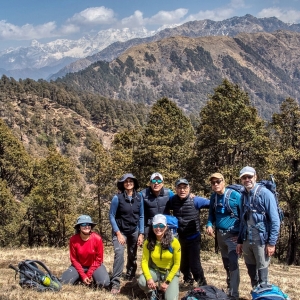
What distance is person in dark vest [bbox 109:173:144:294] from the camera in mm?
7895

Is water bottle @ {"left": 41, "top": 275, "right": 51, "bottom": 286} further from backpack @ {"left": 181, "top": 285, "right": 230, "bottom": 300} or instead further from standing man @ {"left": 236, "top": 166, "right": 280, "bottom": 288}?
standing man @ {"left": 236, "top": 166, "right": 280, "bottom": 288}

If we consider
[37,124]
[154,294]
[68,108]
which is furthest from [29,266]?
[68,108]

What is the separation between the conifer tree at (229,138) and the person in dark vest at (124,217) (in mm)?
11645

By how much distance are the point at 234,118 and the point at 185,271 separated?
12981 millimetres

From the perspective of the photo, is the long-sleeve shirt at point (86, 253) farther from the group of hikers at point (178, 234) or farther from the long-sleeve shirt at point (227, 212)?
the long-sleeve shirt at point (227, 212)

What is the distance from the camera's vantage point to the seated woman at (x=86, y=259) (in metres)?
7.84

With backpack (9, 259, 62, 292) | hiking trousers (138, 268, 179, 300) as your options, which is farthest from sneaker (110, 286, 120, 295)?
backpack (9, 259, 62, 292)

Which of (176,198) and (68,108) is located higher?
(68,108)

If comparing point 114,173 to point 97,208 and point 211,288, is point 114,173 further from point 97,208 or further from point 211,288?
point 211,288

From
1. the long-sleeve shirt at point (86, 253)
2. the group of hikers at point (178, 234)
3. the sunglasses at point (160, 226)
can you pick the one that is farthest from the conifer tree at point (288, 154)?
the sunglasses at point (160, 226)

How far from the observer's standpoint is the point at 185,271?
8062 millimetres

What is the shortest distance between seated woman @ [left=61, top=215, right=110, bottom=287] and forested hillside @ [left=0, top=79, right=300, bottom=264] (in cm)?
1221

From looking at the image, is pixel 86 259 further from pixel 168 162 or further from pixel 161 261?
pixel 168 162

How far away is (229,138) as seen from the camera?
18.9m
